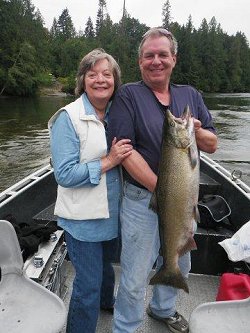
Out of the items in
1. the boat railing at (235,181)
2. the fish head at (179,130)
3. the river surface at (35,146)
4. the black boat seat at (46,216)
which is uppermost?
the fish head at (179,130)

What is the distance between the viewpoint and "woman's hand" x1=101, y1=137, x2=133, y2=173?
2373mm

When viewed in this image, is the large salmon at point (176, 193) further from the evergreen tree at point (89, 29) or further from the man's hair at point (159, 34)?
the evergreen tree at point (89, 29)

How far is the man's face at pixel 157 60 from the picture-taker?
2490mm

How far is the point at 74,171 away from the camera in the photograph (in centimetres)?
236

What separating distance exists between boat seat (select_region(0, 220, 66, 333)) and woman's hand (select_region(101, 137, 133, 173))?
0.69m

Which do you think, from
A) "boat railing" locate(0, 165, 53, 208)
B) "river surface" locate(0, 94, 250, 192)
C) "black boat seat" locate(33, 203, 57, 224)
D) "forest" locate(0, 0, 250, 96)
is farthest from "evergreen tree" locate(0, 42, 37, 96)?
"black boat seat" locate(33, 203, 57, 224)

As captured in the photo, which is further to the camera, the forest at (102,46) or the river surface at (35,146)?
the forest at (102,46)

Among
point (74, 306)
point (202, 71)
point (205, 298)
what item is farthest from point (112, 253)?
point (202, 71)

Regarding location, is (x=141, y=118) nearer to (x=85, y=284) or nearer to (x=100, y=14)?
(x=85, y=284)

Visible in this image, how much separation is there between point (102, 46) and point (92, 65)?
265 feet

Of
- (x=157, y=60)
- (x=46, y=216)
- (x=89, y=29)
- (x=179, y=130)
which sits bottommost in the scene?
(x=46, y=216)

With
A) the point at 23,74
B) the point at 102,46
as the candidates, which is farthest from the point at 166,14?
the point at 23,74

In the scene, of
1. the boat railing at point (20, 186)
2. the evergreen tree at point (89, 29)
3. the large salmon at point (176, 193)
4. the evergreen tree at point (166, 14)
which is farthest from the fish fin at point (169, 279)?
the evergreen tree at point (89, 29)

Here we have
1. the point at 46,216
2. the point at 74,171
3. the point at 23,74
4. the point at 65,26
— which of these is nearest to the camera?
the point at 74,171
